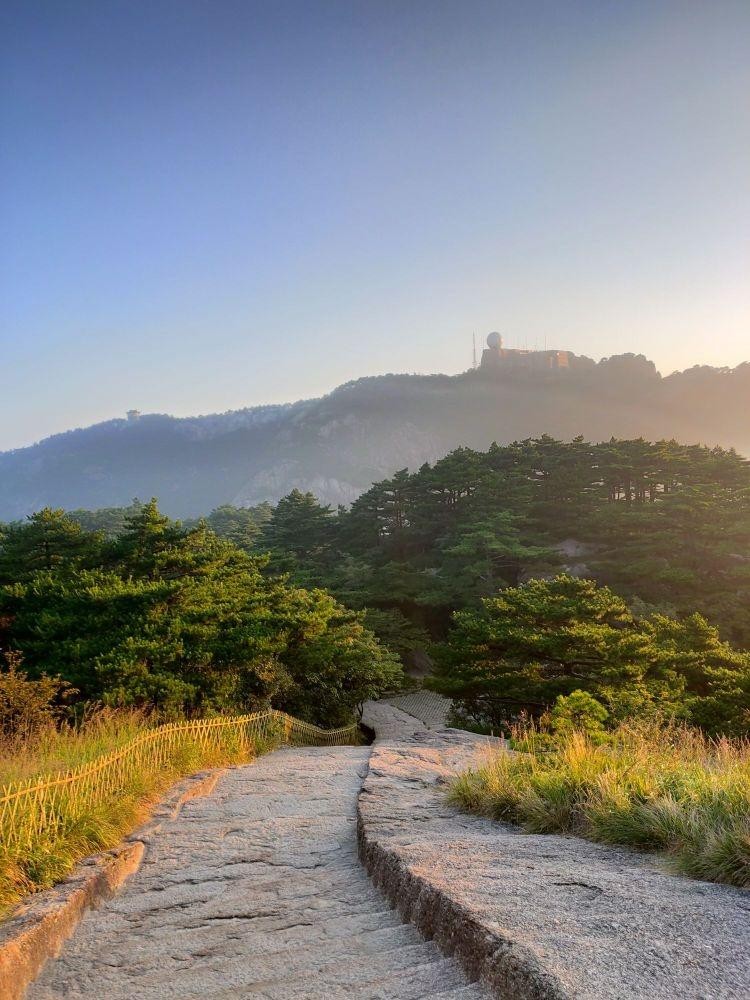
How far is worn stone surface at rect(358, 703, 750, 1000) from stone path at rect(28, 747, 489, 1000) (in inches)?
7.1

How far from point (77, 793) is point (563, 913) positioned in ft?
13.3

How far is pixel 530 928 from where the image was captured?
8.84 feet

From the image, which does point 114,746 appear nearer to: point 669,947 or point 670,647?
point 669,947

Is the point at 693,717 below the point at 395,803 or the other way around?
below

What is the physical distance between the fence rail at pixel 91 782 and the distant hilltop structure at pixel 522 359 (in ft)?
556

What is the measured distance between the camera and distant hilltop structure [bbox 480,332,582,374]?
169625mm

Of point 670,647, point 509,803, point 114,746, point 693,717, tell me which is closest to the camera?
point 509,803

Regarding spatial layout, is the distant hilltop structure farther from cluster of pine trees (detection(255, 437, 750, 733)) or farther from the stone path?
the stone path

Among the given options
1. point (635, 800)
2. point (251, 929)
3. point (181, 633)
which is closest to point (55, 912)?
point (251, 929)

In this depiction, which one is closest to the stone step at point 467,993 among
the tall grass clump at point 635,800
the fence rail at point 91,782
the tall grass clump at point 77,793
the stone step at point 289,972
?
the stone step at point 289,972

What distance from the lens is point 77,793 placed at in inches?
202

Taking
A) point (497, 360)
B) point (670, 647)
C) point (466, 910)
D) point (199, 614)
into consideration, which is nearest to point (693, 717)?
point (670, 647)

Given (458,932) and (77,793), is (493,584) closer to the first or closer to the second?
(77,793)

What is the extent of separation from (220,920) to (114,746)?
3.45m
